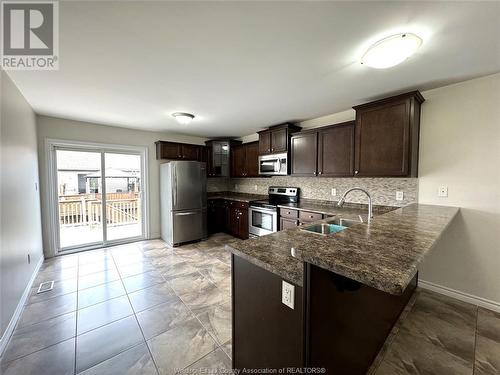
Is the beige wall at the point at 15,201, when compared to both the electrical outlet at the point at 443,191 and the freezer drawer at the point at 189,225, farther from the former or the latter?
the electrical outlet at the point at 443,191

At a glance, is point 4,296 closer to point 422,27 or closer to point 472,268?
point 422,27

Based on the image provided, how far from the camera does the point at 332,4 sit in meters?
1.24

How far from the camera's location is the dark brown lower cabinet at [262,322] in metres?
1.02

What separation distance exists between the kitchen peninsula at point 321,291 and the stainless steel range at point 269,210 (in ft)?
7.38

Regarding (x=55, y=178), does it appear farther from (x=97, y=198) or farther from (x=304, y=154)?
(x=304, y=154)

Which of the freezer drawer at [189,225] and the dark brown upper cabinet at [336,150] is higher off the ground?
the dark brown upper cabinet at [336,150]

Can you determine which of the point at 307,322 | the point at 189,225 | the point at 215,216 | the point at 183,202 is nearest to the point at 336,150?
the point at 307,322

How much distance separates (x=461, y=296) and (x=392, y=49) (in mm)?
2715

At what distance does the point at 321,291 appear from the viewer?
0.96 m

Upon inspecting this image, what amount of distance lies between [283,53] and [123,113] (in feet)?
9.10

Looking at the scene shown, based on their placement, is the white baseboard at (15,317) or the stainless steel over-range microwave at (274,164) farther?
the stainless steel over-range microwave at (274,164)

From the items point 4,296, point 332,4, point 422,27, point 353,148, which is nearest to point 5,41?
point 4,296

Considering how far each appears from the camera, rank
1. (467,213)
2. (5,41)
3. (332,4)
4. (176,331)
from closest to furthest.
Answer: (332,4) → (5,41) → (176,331) → (467,213)

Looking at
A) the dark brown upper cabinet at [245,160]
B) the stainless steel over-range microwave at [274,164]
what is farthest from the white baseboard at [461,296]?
the dark brown upper cabinet at [245,160]
